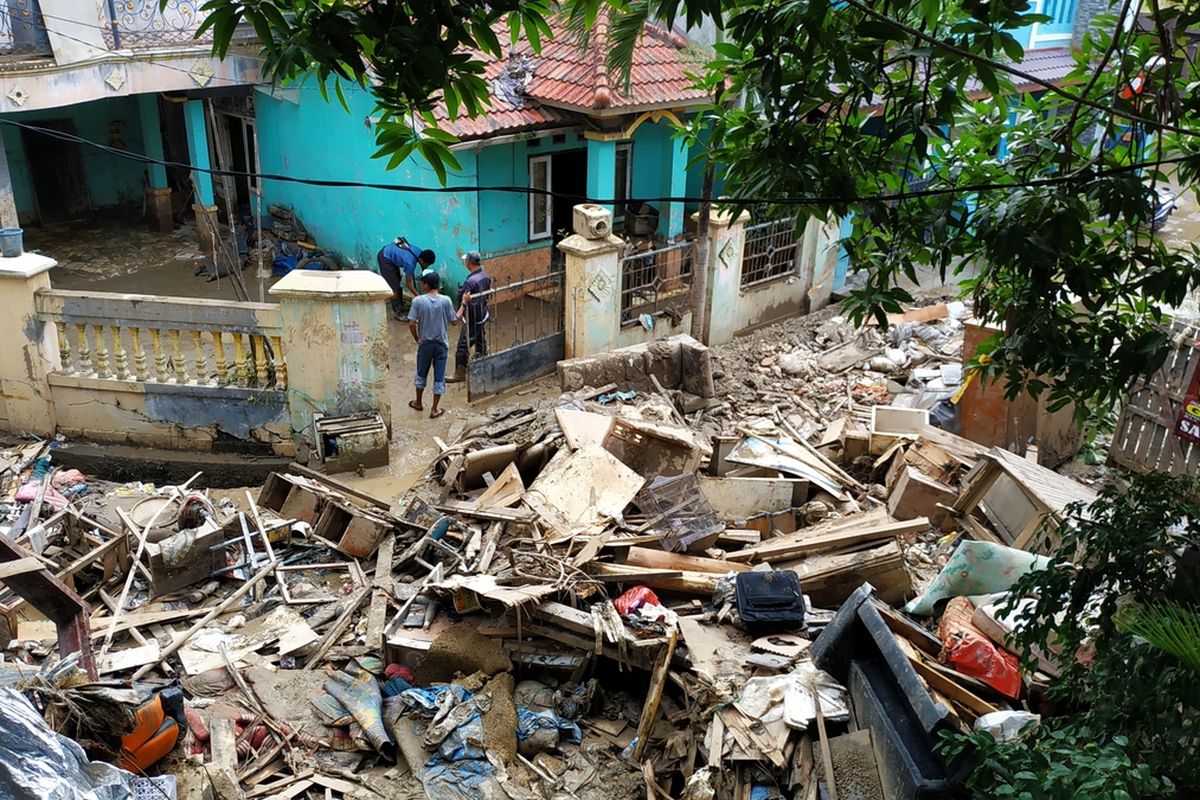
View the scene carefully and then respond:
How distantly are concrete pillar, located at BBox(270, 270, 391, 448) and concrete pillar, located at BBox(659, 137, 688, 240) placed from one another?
7099mm

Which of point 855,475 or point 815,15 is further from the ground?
point 815,15

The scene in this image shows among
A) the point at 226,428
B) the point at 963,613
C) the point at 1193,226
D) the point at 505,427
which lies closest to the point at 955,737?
the point at 963,613

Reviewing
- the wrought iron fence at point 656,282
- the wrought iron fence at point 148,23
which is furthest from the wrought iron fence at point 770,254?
the wrought iron fence at point 148,23

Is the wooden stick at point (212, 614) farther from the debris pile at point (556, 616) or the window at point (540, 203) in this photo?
the window at point (540, 203)

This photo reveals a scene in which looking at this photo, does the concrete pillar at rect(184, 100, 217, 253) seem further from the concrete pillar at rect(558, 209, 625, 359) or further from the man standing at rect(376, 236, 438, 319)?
the concrete pillar at rect(558, 209, 625, 359)

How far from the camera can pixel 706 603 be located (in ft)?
24.2

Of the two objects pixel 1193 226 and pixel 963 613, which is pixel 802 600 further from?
pixel 1193 226

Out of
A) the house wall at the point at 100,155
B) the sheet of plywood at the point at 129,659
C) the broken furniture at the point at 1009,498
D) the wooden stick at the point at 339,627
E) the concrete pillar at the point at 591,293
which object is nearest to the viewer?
the sheet of plywood at the point at 129,659

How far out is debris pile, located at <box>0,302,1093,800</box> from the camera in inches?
227

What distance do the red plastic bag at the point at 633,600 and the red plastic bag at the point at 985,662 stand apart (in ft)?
6.67

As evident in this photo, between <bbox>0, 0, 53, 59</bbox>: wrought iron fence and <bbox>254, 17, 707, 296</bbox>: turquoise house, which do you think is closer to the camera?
<bbox>0, 0, 53, 59</bbox>: wrought iron fence

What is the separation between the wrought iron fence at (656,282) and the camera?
508 inches

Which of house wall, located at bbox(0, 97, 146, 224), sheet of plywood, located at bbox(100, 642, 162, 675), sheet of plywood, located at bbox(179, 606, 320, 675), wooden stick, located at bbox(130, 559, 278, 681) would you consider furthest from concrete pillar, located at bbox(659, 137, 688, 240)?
sheet of plywood, located at bbox(100, 642, 162, 675)

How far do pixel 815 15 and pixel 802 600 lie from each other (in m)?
4.47
